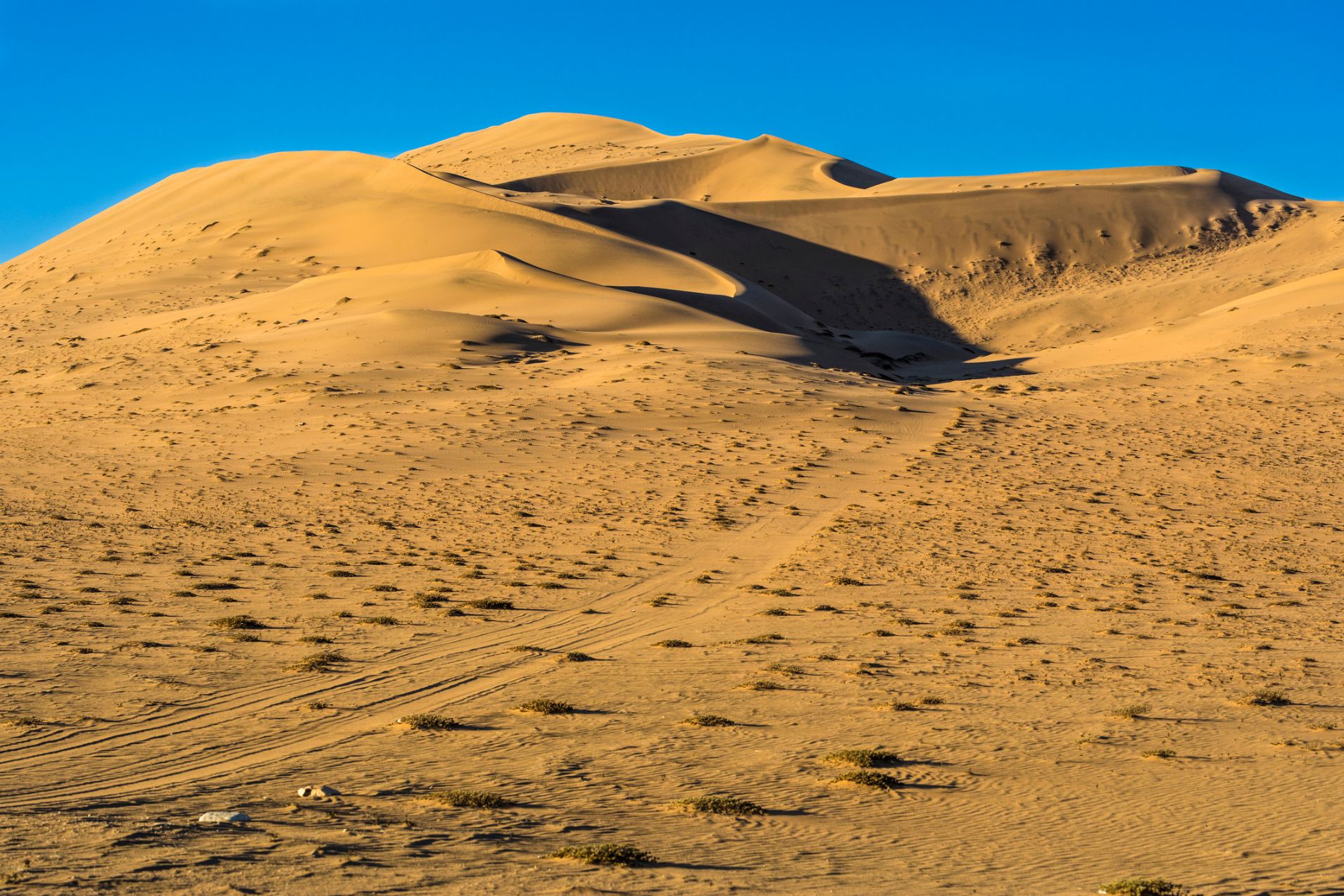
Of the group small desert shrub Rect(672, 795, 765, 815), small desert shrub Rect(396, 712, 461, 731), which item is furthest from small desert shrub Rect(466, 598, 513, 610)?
small desert shrub Rect(672, 795, 765, 815)

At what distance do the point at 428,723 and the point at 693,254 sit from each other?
6944cm

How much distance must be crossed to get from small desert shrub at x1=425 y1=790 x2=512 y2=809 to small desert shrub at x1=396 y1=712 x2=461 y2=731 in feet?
7.59

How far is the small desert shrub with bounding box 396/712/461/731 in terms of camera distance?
1290 cm

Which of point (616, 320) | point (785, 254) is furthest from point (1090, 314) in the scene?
point (616, 320)

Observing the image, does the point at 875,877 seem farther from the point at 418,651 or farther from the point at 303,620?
the point at 303,620

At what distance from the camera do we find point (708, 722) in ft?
43.6

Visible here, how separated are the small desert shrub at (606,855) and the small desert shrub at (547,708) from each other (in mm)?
4513

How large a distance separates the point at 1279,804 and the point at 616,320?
3883 centimetres

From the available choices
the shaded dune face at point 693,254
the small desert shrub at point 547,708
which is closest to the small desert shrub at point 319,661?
the small desert shrub at point 547,708

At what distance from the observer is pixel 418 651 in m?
16.5

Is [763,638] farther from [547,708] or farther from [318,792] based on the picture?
[318,792]

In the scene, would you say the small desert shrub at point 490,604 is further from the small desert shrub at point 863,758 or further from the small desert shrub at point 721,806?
the small desert shrub at point 721,806

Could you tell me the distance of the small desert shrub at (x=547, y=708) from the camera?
13578 millimetres

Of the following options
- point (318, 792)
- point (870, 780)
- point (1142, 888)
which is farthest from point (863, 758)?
point (318, 792)
